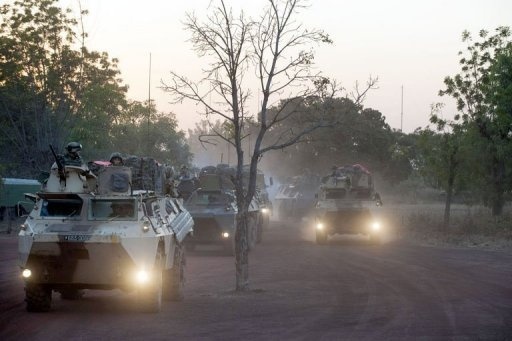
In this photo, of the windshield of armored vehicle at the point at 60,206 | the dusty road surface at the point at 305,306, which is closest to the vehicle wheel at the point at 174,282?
the dusty road surface at the point at 305,306

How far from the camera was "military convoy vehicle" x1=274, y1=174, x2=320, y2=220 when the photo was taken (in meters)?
46.7

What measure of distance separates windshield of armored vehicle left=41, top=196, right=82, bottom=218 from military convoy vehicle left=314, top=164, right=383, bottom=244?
17.3 metres

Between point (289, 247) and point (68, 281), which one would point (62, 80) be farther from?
point (68, 281)

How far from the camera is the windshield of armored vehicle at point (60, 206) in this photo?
14.2 meters

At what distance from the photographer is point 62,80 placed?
37.8 metres

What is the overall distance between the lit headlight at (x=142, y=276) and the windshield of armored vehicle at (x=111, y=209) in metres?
1.01


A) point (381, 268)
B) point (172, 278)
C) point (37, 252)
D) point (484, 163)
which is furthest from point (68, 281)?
point (484, 163)

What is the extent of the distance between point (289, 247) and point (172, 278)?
14932 mm

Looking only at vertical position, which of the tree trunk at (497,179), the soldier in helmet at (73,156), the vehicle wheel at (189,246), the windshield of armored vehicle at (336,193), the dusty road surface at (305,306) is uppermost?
the tree trunk at (497,179)

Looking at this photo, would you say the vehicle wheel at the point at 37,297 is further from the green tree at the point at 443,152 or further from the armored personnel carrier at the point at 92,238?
the green tree at the point at 443,152

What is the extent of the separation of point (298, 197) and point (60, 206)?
109ft

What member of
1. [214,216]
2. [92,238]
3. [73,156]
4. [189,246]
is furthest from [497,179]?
[92,238]

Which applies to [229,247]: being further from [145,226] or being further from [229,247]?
[145,226]

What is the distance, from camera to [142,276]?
13.6 m
